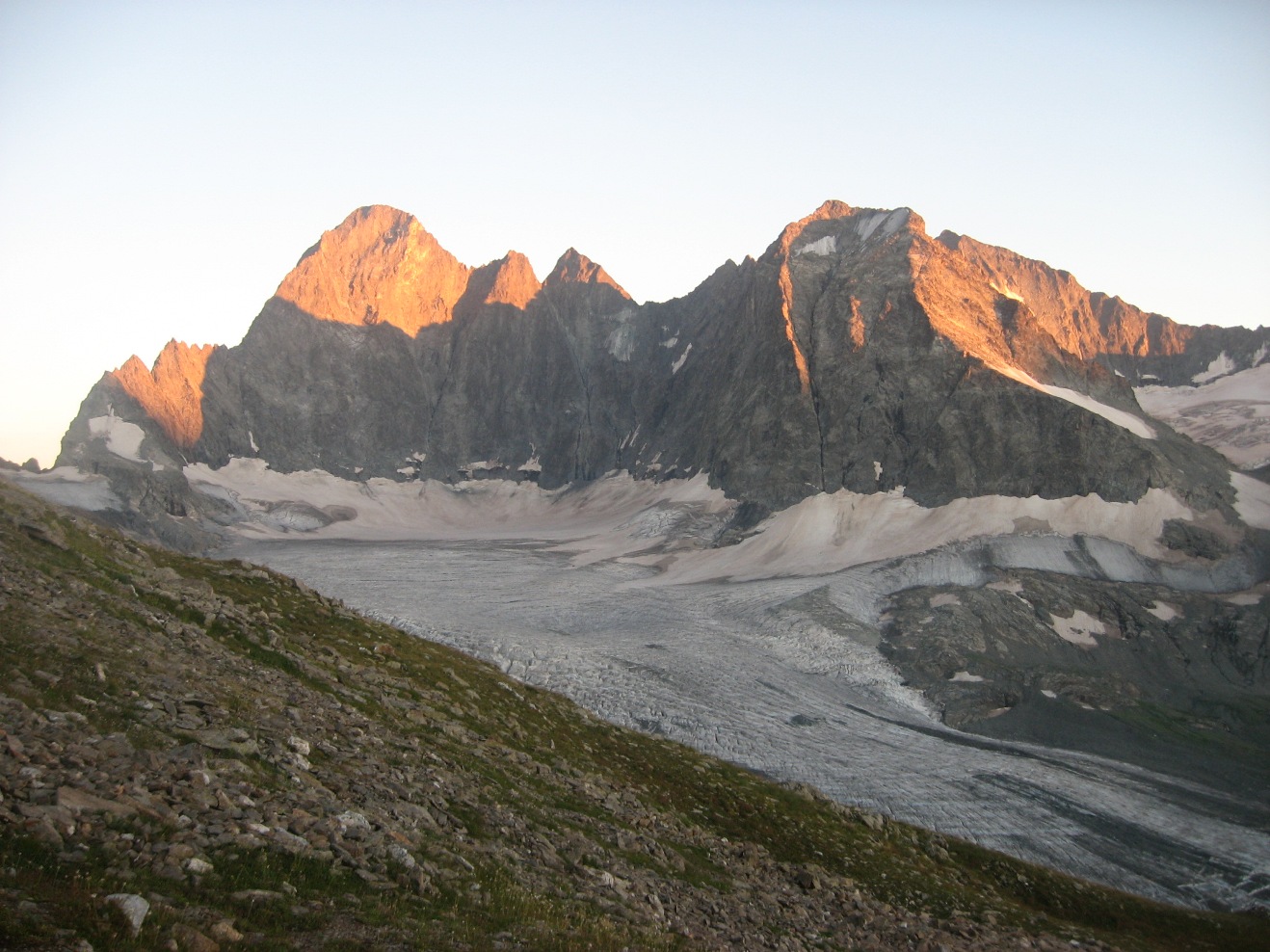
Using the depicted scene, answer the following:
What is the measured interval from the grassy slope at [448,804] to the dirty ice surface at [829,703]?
15252 mm

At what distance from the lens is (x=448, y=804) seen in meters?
22.7

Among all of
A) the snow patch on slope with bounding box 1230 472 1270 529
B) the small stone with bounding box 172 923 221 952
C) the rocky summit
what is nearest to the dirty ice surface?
the rocky summit

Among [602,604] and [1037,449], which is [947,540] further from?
[602,604]

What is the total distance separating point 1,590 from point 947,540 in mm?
158792

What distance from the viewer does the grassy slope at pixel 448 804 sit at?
1384cm

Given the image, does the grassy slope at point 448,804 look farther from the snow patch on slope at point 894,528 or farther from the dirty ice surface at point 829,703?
the snow patch on slope at point 894,528

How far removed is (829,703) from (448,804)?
3183 inches

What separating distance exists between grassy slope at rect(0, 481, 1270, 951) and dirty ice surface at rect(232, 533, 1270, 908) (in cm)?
1525

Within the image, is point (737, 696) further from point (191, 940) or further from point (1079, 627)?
point (191, 940)

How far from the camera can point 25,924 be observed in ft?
34.8

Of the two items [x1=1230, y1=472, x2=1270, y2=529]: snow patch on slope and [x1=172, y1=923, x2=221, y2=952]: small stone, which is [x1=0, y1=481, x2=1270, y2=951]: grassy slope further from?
[x1=1230, y1=472, x2=1270, y2=529]: snow patch on slope

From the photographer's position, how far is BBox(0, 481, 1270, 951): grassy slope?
13.8 m

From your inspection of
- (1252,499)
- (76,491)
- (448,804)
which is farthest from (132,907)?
(76,491)

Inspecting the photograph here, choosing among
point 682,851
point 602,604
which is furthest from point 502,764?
point 602,604
